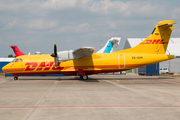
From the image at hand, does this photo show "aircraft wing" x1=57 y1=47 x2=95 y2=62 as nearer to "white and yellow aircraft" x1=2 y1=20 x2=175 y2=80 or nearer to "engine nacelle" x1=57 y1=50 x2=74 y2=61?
"engine nacelle" x1=57 y1=50 x2=74 y2=61

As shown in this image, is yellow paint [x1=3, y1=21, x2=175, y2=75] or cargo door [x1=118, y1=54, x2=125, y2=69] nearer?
yellow paint [x1=3, y1=21, x2=175, y2=75]

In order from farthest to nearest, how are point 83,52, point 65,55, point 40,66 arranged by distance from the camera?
1. point 40,66
2. point 65,55
3. point 83,52

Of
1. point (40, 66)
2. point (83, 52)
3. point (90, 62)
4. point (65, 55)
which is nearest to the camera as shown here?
point (83, 52)

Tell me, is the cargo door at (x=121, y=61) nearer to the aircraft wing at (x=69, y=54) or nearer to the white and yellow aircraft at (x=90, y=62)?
the white and yellow aircraft at (x=90, y=62)

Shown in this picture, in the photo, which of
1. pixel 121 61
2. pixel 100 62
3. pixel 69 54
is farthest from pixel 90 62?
pixel 121 61

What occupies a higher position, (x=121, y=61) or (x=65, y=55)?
(x=65, y=55)

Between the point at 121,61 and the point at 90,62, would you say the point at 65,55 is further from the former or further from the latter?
the point at 121,61

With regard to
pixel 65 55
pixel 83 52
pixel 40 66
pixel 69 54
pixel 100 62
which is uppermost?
pixel 83 52

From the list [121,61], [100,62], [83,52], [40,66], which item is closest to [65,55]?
[83,52]

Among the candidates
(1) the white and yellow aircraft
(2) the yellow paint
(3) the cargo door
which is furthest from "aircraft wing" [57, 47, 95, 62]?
(3) the cargo door

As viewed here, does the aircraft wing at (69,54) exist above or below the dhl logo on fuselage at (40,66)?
above

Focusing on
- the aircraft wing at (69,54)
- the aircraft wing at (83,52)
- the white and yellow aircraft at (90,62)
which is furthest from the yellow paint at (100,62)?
the aircraft wing at (69,54)

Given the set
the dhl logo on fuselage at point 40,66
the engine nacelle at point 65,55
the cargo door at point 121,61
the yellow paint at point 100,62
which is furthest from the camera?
the cargo door at point 121,61

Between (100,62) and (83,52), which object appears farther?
(100,62)
